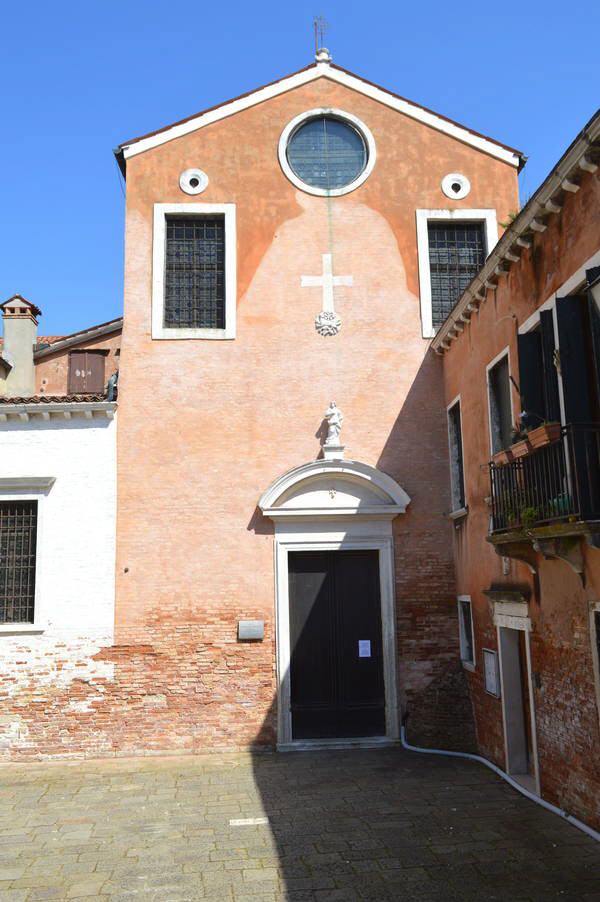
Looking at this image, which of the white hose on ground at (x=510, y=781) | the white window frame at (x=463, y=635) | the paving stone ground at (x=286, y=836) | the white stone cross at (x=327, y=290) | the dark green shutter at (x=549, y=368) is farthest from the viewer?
the white stone cross at (x=327, y=290)

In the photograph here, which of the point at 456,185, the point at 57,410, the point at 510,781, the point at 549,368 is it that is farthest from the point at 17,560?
the point at 456,185

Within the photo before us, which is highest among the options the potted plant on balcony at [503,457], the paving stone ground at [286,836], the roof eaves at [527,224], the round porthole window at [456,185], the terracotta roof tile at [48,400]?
the round porthole window at [456,185]

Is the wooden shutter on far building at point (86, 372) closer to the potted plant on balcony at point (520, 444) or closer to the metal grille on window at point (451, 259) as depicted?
the metal grille on window at point (451, 259)

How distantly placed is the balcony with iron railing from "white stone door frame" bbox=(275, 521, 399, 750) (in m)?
3.46

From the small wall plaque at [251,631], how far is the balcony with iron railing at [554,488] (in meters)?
4.31

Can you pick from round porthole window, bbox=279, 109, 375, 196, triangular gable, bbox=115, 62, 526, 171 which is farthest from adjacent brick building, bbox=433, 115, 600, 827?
triangular gable, bbox=115, 62, 526, 171

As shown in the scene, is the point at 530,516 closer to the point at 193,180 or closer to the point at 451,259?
the point at 451,259

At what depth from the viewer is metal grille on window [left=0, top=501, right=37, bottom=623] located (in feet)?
38.1

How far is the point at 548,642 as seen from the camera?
823 cm

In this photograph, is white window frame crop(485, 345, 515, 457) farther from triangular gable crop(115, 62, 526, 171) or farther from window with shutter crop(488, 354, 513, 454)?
triangular gable crop(115, 62, 526, 171)

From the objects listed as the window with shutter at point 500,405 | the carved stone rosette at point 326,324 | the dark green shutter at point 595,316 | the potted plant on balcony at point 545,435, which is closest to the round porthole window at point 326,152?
the carved stone rosette at point 326,324

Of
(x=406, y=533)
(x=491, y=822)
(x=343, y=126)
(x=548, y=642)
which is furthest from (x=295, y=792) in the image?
(x=343, y=126)

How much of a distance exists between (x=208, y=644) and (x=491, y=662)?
417 centimetres

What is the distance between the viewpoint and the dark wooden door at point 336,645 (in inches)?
460
